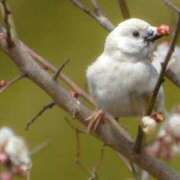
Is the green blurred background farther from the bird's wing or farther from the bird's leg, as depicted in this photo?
the bird's leg

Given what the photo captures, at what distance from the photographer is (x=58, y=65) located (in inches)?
124

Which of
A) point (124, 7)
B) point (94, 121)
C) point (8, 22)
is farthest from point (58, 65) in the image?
point (8, 22)

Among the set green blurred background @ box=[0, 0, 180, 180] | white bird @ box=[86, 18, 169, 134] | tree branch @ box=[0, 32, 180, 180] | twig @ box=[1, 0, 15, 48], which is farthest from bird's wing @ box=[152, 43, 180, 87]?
green blurred background @ box=[0, 0, 180, 180]

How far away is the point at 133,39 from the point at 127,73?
9 centimetres

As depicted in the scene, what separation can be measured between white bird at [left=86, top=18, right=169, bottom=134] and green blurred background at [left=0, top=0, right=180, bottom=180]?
3.77ft

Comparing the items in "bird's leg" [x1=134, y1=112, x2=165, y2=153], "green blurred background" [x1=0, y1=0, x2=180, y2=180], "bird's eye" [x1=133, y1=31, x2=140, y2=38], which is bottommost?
"green blurred background" [x1=0, y1=0, x2=180, y2=180]

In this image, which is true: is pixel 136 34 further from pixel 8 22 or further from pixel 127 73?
pixel 8 22

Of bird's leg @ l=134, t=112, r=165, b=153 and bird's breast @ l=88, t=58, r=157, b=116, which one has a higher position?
bird's leg @ l=134, t=112, r=165, b=153

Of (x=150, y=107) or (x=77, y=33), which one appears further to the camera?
(x=77, y=33)

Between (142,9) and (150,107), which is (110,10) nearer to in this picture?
(142,9)

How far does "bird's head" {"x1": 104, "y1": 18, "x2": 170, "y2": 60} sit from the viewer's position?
1725 mm

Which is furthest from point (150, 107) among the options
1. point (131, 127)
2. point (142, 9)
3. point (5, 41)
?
point (142, 9)

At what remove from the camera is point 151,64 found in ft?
5.74

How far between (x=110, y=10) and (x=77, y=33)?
0.53 feet
